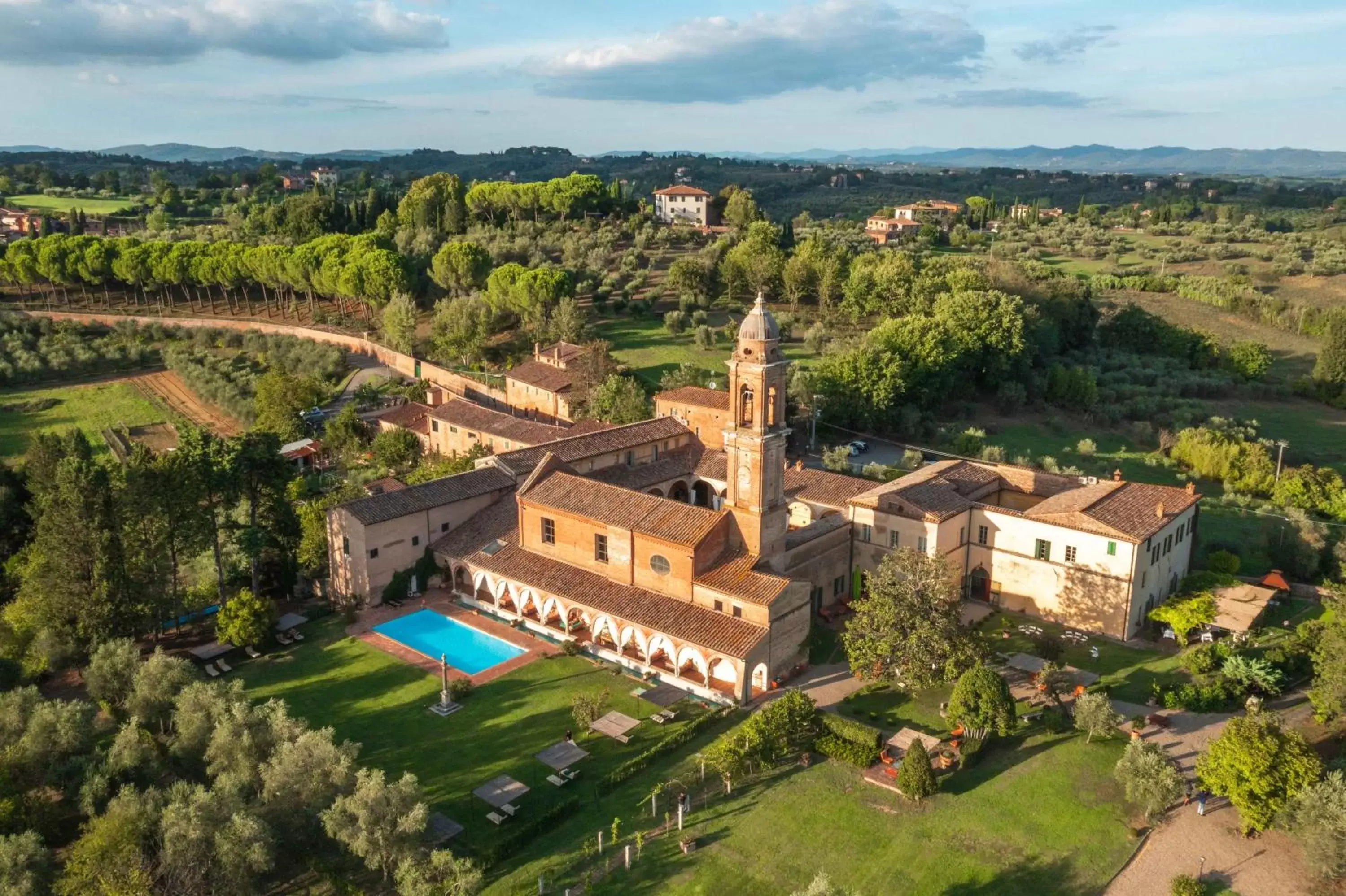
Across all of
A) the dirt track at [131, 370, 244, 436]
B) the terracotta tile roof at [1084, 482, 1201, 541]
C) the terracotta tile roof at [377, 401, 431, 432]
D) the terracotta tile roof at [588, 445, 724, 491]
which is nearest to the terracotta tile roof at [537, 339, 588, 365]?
the terracotta tile roof at [377, 401, 431, 432]

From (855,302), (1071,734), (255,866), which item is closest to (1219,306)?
(855,302)

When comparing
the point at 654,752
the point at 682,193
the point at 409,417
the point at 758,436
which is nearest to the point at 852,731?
the point at 654,752

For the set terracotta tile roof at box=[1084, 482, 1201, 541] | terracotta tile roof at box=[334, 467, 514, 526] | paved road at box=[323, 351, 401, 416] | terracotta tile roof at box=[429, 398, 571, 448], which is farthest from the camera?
paved road at box=[323, 351, 401, 416]

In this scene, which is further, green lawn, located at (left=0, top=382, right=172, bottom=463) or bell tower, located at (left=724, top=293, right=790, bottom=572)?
green lawn, located at (left=0, top=382, right=172, bottom=463)

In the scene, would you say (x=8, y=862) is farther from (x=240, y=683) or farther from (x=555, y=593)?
(x=555, y=593)

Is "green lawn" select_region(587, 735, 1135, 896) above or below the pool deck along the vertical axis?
above

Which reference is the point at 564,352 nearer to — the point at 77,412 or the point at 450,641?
the point at 450,641

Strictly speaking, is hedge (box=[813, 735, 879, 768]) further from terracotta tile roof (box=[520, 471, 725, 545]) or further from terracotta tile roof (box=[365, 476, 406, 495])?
A: terracotta tile roof (box=[365, 476, 406, 495])
